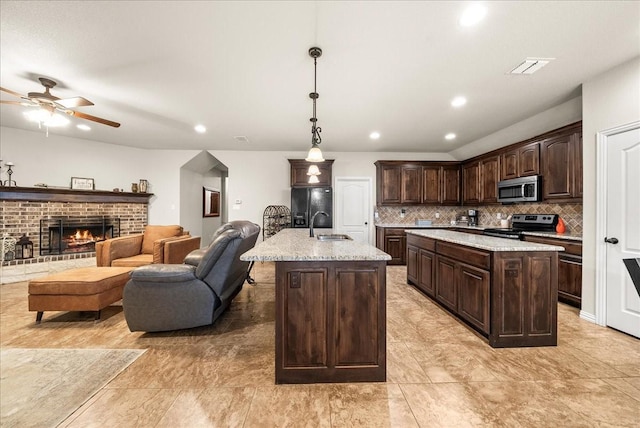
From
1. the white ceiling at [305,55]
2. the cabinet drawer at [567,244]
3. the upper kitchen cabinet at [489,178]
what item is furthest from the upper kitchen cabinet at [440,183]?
the cabinet drawer at [567,244]

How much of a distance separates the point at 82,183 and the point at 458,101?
22.6 feet

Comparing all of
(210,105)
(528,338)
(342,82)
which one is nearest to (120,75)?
(210,105)

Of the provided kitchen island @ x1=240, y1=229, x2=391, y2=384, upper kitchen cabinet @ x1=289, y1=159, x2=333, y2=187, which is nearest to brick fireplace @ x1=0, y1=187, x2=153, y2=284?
upper kitchen cabinet @ x1=289, y1=159, x2=333, y2=187

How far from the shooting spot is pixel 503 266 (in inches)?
→ 87.0

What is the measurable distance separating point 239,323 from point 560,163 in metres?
4.62

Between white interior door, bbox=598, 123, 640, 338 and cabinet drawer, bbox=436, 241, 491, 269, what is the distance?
143 centimetres

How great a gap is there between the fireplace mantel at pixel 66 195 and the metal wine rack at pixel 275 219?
8.77ft

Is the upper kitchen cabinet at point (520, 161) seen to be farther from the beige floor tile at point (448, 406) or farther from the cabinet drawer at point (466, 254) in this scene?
the beige floor tile at point (448, 406)

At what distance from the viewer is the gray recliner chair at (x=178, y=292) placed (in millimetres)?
2330

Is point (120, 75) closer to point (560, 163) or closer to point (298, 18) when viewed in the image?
point (298, 18)

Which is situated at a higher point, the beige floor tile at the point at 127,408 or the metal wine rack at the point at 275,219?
the metal wine rack at the point at 275,219

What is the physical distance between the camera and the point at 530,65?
2.50m

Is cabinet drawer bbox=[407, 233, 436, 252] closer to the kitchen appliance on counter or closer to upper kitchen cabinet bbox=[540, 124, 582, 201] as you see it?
the kitchen appliance on counter

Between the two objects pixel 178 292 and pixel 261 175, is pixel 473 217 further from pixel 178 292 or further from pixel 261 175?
pixel 178 292
